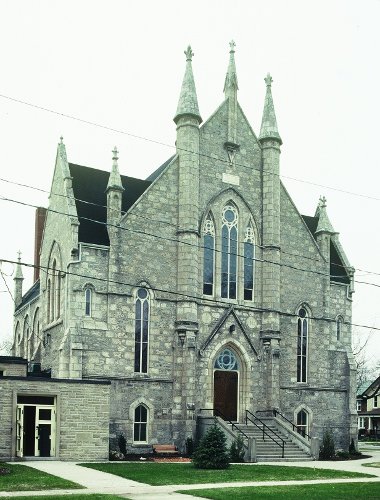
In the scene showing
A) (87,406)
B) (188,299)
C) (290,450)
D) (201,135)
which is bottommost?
(290,450)

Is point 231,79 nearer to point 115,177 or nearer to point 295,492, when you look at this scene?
point 115,177

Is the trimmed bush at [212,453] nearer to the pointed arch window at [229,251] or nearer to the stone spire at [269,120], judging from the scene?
the pointed arch window at [229,251]

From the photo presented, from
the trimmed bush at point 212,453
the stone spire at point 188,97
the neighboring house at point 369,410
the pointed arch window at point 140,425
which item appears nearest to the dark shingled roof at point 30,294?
the pointed arch window at point 140,425

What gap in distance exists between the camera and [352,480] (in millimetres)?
25094

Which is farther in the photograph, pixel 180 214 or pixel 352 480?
pixel 180 214

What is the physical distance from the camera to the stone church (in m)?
35.5

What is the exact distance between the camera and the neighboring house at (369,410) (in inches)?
3195

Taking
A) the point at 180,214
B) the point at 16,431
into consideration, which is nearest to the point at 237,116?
the point at 180,214

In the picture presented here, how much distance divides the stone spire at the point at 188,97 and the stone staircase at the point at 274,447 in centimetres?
1568

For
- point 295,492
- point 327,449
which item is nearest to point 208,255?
point 327,449

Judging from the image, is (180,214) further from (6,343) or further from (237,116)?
(6,343)

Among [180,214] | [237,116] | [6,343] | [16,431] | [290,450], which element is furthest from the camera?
[6,343]

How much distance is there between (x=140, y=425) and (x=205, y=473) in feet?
33.4

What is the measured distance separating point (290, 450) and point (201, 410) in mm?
4703
